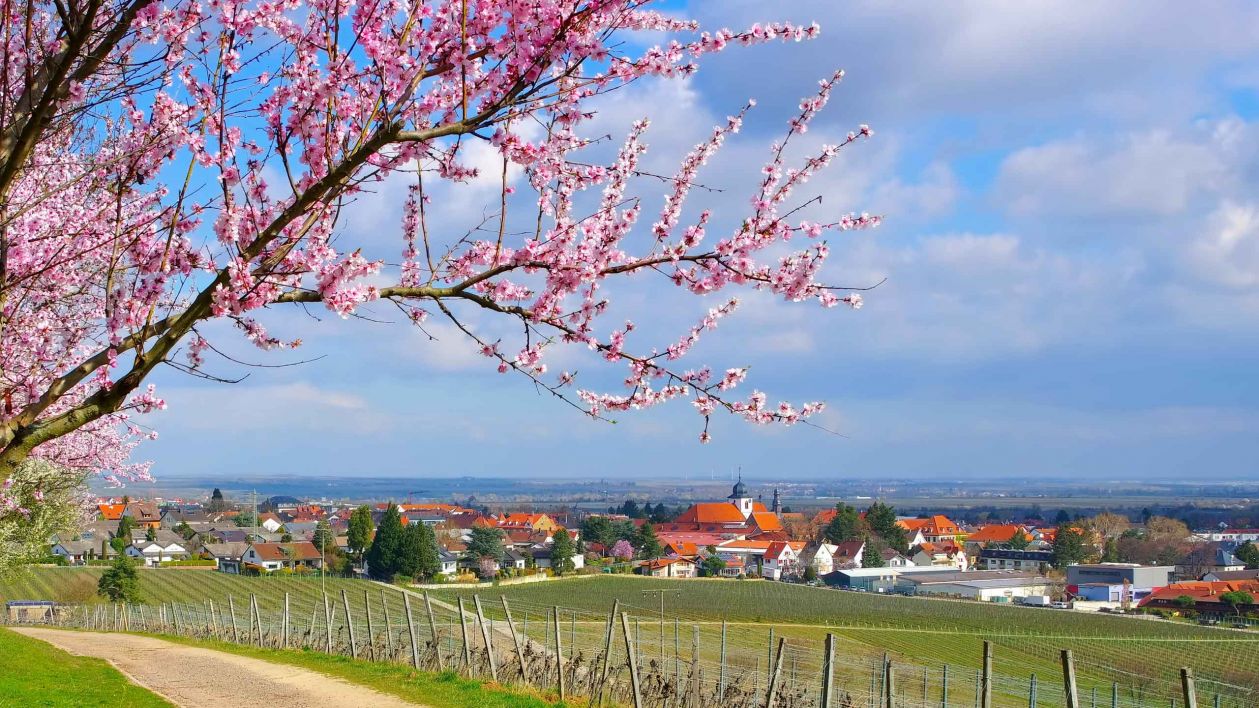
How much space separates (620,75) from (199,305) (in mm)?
2510

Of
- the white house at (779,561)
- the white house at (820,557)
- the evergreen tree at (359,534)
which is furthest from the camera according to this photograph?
the white house at (820,557)

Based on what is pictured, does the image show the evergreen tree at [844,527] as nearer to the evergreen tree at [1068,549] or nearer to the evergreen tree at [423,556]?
the evergreen tree at [1068,549]

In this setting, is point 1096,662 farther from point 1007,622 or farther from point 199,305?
point 199,305

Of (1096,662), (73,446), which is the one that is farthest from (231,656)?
(1096,662)

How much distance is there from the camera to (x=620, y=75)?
5652 millimetres

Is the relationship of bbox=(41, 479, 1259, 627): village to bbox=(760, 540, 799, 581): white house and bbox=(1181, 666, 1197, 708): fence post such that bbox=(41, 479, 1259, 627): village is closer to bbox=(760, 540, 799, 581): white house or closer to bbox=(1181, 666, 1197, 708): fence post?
bbox=(760, 540, 799, 581): white house

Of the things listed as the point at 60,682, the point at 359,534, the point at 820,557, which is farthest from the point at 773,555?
the point at 60,682

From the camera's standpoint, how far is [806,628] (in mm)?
55719

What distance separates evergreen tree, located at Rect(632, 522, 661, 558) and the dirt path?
82.9m

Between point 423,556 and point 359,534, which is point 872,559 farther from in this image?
point 359,534

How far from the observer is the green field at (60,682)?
531 inches

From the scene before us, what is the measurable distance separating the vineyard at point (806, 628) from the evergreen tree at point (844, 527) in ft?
114

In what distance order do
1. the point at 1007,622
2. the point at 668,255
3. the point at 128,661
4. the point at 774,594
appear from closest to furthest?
the point at 668,255 < the point at 128,661 < the point at 1007,622 < the point at 774,594

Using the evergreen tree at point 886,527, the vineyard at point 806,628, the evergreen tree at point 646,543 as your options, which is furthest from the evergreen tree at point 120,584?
the evergreen tree at point 886,527
